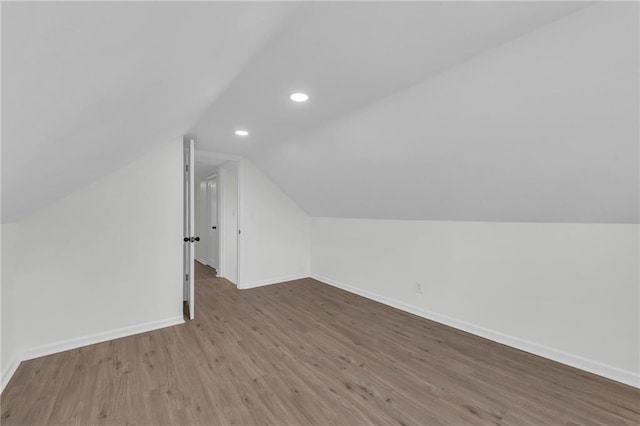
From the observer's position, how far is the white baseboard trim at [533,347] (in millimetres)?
2201

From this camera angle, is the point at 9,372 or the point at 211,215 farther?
the point at 211,215

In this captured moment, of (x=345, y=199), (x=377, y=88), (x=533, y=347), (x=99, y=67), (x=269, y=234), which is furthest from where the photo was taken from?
(x=269, y=234)

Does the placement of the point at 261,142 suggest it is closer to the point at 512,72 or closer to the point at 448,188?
the point at 448,188

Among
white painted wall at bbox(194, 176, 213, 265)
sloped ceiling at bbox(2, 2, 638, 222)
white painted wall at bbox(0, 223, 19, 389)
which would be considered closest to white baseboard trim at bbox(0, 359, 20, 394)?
white painted wall at bbox(0, 223, 19, 389)

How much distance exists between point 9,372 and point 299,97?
3.06 meters

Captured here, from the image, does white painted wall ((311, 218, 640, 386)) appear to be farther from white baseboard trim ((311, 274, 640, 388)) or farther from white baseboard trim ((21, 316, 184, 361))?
white baseboard trim ((21, 316, 184, 361))

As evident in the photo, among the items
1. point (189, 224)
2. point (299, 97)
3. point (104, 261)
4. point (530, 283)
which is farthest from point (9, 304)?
point (530, 283)

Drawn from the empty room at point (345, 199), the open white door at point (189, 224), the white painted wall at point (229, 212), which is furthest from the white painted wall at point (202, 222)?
the open white door at point (189, 224)

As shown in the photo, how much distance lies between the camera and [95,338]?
9.16 ft

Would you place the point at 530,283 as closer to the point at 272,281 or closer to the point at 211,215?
the point at 272,281

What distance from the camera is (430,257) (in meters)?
3.47

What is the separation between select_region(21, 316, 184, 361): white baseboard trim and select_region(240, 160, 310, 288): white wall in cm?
154

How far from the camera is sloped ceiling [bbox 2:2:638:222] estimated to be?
28.6 inches

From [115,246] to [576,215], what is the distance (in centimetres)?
415
